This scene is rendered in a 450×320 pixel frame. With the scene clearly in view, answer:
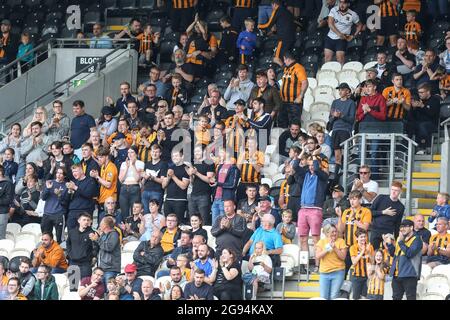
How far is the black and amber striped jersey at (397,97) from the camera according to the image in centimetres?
1994

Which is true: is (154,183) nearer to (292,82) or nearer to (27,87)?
(292,82)

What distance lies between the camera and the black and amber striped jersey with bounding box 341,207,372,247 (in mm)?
17594

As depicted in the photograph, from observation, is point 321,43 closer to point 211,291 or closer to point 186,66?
point 186,66

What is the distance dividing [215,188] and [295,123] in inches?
62.4

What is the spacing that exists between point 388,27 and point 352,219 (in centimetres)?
557

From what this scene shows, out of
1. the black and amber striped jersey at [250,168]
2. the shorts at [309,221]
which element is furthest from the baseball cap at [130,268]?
the black and amber striped jersey at [250,168]

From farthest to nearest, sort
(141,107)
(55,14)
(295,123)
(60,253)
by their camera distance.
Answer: (55,14) → (141,107) → (295,123) → (60,253)

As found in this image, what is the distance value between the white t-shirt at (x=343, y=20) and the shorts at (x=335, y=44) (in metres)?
0.05

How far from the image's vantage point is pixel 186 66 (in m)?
22.5

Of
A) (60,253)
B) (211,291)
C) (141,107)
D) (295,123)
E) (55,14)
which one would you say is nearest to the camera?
(211,291)

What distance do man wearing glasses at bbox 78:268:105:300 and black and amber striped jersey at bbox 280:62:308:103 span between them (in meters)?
4.67

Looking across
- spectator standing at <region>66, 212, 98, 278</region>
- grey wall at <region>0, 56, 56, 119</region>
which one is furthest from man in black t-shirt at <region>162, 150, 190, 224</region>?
grey wall at <region>0, 56, 56, 119</region>
